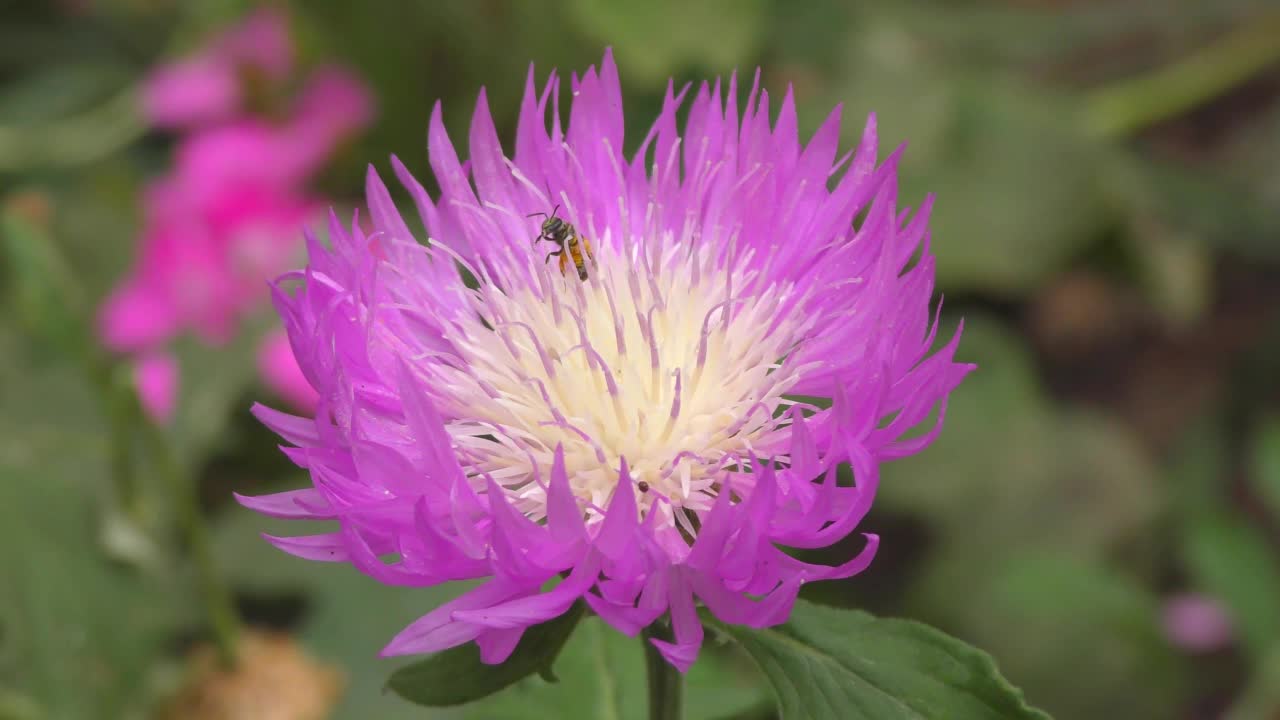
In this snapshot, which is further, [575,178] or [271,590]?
[271,590]

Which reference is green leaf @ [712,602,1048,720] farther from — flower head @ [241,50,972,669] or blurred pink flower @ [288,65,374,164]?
blurred pink flower @ [288,65,374,164]

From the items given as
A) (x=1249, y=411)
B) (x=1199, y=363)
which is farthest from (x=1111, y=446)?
(x=1199, y=363)

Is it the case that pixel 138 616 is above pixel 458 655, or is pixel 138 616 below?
below

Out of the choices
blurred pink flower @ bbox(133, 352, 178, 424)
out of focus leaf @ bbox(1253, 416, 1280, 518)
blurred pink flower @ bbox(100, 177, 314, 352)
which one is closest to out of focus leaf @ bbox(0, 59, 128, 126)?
blurred pink flower @ bbox(100, 177, 314, 352)

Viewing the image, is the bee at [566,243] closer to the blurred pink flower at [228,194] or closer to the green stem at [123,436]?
the green stem at [123,436]

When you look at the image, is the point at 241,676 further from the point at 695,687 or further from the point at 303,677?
the point at 695,687

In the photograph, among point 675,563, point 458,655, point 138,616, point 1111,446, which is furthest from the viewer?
point 1111,446
